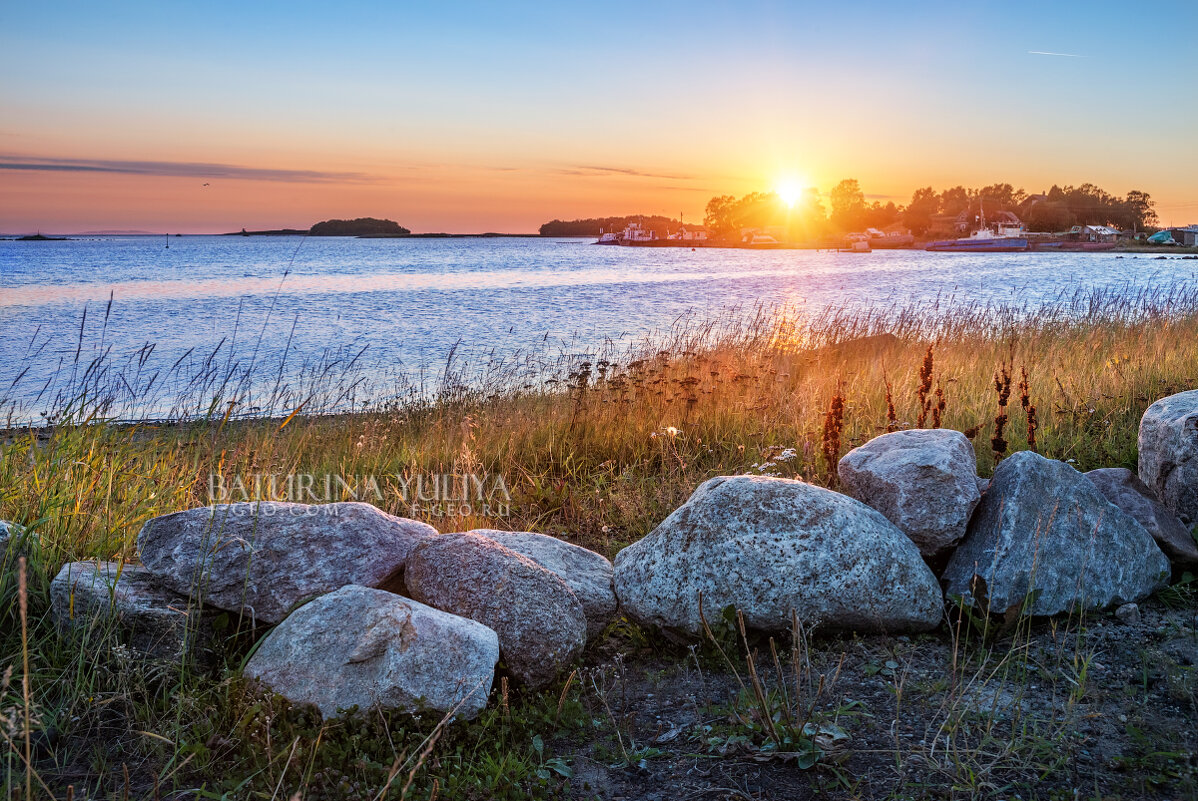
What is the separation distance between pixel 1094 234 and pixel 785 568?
9492 centimetres

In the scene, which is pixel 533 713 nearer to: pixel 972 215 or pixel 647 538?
pixel 647 538

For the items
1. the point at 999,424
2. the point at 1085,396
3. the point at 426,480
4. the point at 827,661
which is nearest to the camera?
the point at 827,661

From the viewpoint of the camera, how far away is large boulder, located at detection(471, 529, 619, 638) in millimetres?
3799

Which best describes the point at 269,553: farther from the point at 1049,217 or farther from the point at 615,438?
the point at 1049,217

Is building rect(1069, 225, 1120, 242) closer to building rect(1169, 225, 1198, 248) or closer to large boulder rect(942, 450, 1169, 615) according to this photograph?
building rect(1169, 225, 1198, 248)

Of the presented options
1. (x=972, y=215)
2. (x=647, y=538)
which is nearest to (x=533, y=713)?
(x=647, y=538)

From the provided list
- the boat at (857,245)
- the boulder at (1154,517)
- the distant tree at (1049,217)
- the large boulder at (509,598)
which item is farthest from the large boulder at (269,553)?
the distant tree at (1049,217)

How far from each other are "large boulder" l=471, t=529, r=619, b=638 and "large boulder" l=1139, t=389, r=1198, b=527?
319 centimetres

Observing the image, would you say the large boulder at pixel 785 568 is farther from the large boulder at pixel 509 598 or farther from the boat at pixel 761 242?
the boat at pixel 761 242

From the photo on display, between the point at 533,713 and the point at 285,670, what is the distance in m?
0.97

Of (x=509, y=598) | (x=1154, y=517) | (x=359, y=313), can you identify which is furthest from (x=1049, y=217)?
(x=509, y=598)

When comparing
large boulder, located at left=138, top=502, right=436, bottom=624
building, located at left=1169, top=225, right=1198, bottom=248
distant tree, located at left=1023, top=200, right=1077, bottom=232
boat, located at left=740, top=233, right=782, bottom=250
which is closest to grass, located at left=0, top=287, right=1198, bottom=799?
large boulder, located at left=138, top=502, right=436, bottom=624

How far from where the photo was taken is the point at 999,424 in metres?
4.69

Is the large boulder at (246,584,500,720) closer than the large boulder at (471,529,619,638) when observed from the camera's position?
Yes
